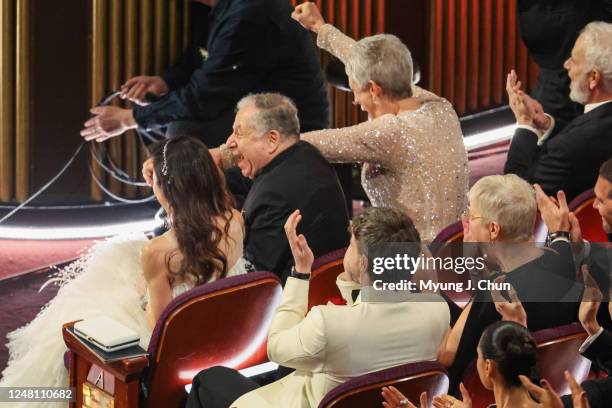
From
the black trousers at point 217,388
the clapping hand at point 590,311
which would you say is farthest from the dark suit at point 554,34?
the black trousers at point 217,388

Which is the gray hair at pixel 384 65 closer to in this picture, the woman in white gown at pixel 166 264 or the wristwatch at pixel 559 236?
the woman in white gown at pixel 166 264

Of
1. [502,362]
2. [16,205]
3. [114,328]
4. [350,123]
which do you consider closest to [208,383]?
[114,328]

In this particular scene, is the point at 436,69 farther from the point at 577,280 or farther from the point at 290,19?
the point at 577,280

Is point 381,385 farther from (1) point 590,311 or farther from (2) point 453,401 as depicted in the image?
(1) point 590,311

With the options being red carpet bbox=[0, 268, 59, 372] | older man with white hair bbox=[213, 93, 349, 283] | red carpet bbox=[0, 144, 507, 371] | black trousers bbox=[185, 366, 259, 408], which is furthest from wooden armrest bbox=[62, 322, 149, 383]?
red carpet bbox=[0, 268, 59, 372]

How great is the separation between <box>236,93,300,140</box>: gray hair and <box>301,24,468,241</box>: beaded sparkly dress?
13 cm

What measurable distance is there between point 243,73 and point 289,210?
1.00m

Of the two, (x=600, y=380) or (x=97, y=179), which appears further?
A: (x=97, y=179)

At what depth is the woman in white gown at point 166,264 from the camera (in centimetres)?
270

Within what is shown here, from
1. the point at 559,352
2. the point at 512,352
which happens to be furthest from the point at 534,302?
the point at 512,352

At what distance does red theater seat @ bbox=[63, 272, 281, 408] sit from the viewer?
7.82 feet

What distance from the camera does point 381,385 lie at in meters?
2.01

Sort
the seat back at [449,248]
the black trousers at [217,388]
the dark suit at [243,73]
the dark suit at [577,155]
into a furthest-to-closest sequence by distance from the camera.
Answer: the dark suit at [243,73]
the dark suit at [577,155]
the seat back at [449,248]
the black trousers at [217,388]

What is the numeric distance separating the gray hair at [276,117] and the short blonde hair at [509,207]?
686 millimetres
